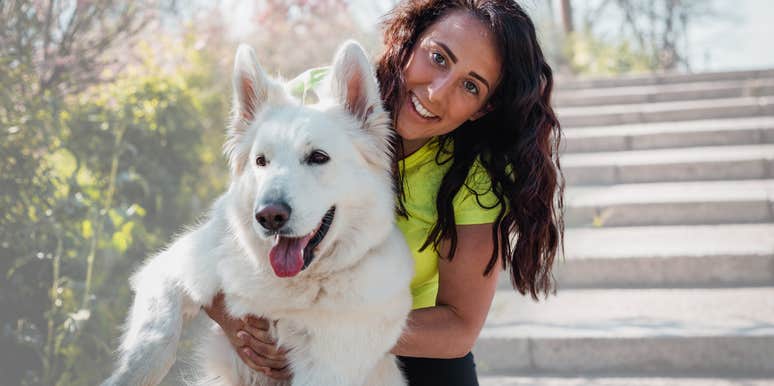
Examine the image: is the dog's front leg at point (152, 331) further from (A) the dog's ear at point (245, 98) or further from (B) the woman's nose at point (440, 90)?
(B) the woman's nose at point (440, 90)

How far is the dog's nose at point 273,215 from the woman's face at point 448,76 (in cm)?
79

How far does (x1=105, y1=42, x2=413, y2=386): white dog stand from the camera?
7.23 feet

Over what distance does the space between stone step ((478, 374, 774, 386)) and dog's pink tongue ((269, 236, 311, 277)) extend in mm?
2275

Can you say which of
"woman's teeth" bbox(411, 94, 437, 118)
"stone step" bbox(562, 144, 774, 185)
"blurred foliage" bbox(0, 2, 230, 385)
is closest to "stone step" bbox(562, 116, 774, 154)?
"stone step" bbox(562, 144, 774, 185)

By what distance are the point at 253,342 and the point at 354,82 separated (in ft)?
3.20

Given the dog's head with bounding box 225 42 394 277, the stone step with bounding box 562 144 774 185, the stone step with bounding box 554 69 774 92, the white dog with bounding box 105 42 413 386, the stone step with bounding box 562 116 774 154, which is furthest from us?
the stone step with bounding box 554 69 774 92

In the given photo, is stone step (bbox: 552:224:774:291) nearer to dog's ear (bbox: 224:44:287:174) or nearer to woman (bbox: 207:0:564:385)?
woman (bbox: 207:0:564:385)

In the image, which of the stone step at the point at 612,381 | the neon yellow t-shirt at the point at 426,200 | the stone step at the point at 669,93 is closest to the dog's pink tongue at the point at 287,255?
the neon yellow t-shirt at the point at 426,200

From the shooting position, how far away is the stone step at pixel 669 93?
838 cm

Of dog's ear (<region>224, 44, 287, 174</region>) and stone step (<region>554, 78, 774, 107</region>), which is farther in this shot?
stone step (<region>554, 78, 774, 107</region>)

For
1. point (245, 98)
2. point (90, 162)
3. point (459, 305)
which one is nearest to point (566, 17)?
point (90, 162)

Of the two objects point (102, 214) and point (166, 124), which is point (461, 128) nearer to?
point (102, 214)

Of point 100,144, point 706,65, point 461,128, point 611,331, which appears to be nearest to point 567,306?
point 611,331

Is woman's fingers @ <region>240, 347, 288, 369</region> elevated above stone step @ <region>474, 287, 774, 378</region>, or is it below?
above
